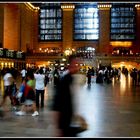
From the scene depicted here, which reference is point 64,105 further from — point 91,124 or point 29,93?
point 29,93

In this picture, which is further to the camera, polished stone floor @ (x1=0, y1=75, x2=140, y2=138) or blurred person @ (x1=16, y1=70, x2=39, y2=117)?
blurred person @ (x1=16, y1=70, x2=39, y2=117)

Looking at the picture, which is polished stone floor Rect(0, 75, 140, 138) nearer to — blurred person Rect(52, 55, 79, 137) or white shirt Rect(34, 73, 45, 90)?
white shirt Rect(34, 73, 45, 90)

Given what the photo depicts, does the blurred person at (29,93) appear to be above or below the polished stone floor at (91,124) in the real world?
above

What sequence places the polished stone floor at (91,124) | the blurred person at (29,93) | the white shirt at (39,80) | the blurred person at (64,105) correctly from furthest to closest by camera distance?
the white shirt at (39,80), the blurred person at (29,93), the polished stone floor at (91,124), the blurred person at (64,105)

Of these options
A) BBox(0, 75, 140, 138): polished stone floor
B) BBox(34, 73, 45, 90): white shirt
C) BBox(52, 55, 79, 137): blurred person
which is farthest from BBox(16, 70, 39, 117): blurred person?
BBox(52, 55, 79, 137): blurred person

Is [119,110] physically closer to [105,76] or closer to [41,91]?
[41,91]

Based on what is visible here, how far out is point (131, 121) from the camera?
1030 centimetres

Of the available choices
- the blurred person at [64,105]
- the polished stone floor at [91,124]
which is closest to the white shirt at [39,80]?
the polished stone floor at [91,124]

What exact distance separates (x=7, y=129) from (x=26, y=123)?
101 cm

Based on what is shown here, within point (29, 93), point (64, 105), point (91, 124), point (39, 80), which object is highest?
point (39, 80)

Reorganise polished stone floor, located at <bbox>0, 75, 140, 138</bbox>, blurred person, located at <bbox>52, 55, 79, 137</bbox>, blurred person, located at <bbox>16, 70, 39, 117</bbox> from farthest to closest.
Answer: blurred person, located at <bbox>16, 70, 39, 117</bbox> → polished stone floor, located at <bbox>0, 75, 140, 138</bbox> → blurred person, located at <bbox>52, 55, 79, 137</bbox>

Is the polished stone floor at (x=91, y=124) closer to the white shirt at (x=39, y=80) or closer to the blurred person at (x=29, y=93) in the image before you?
the blurred person at (x=29, y=93)

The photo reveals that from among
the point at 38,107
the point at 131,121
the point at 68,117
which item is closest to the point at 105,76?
the point at 38,107

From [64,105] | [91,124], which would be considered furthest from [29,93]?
[64,105]
